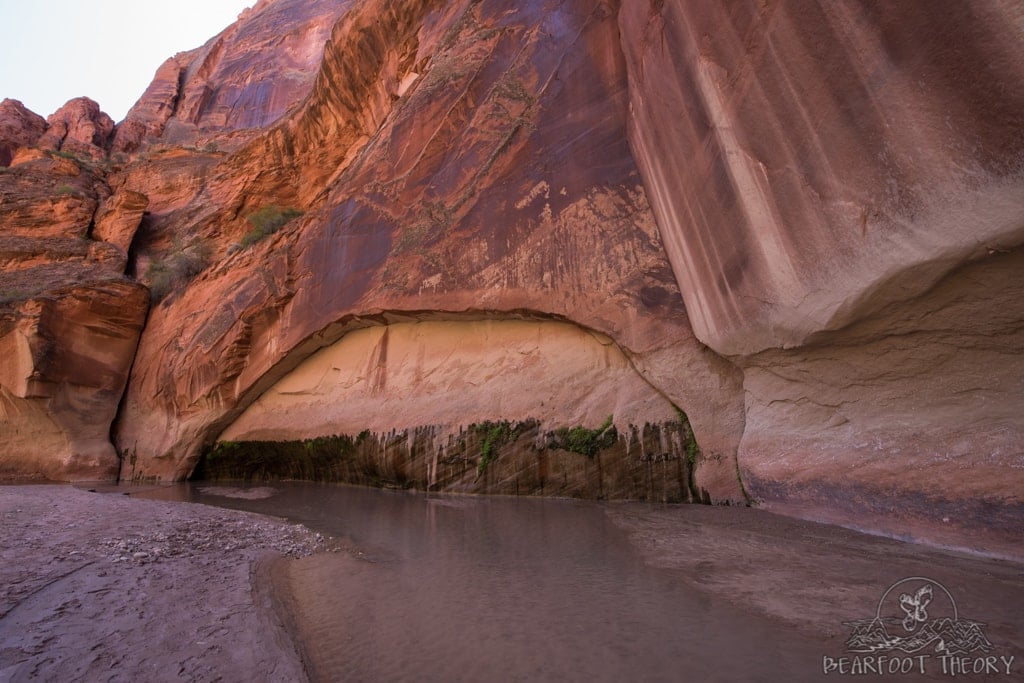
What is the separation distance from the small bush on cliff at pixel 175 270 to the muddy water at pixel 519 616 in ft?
42.3

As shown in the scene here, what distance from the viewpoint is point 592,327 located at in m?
7.46

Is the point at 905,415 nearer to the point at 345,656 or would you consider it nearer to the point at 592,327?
the point at 592,327

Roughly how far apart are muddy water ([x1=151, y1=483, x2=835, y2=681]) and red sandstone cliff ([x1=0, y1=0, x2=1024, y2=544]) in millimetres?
2314

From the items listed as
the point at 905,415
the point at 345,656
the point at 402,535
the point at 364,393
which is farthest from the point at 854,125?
the point at 364,393

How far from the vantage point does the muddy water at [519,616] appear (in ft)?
6.86

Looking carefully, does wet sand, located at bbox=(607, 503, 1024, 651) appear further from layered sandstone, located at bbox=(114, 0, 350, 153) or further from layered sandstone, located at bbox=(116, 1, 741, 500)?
layered sandstone, located at bbox=(114, 0, 350, 153)

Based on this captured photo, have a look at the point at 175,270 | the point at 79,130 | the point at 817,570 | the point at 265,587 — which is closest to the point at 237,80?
the point at 79,130

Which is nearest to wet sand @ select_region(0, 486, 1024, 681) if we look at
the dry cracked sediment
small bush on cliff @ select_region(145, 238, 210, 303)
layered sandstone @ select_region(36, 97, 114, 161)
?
the dry cracked sediment

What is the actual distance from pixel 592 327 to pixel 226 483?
9552 millimetres

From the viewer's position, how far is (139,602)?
2693 mm

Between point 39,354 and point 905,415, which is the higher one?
point 39,354

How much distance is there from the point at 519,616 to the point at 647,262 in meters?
5.60

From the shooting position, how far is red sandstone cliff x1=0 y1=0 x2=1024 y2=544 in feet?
11.8

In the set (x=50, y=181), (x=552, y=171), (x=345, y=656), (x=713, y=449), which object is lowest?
(x=345, y=656)
